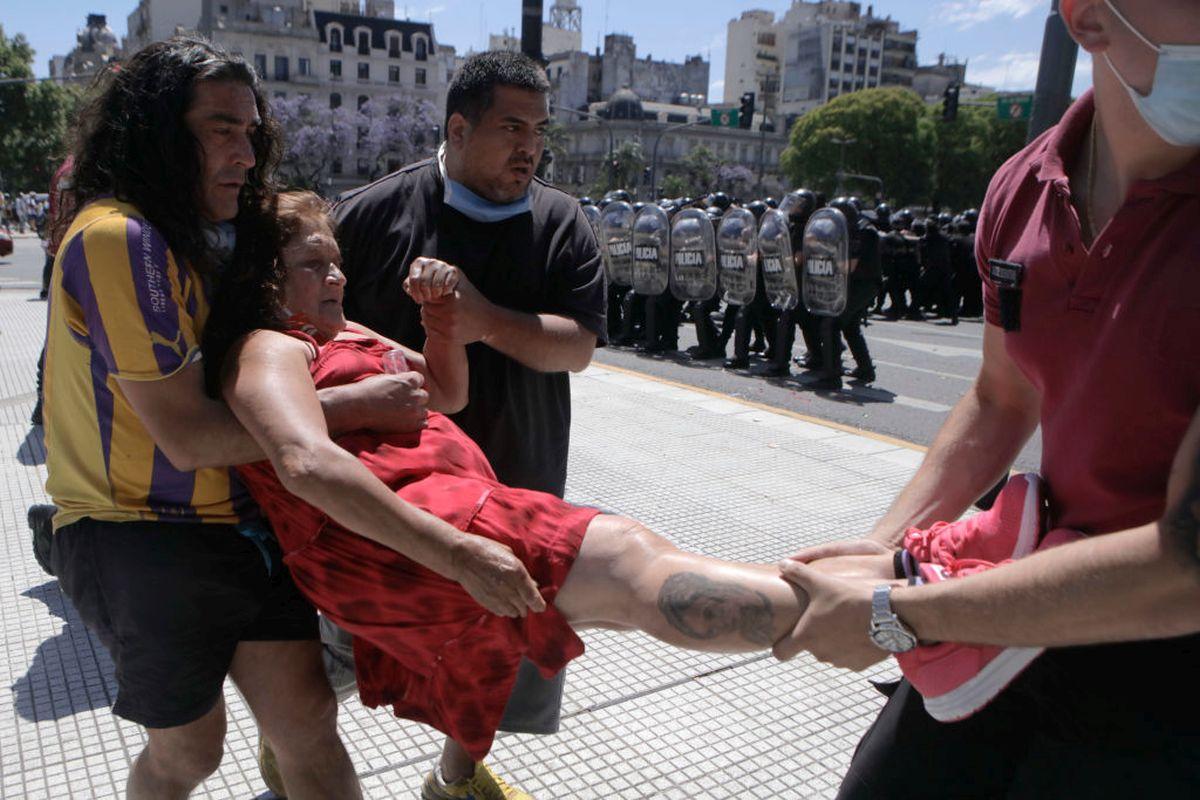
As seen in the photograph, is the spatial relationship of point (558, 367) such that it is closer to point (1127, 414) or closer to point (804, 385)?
point (1127, 414)

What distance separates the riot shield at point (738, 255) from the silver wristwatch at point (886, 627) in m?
9.13

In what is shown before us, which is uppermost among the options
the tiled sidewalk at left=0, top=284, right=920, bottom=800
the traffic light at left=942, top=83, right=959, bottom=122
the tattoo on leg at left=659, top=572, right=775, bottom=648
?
the traffic light at left=942, top=83, right=959, bottom=122

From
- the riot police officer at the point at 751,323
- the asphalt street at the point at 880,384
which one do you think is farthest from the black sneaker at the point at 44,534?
the riot police officer at the point at 751,323

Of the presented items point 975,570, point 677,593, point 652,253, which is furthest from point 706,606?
point 652,253

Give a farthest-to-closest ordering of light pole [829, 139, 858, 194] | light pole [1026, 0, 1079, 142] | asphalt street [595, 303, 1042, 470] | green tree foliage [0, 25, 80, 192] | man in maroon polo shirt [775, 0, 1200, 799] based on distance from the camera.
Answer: light pole [829, 139, 858, 194]
green tree foliage [0, 25, 80, 192]
asphalt street [595, 303, 1042, 470]
light pole [1026, 0, 1079, 142]
man in maroon polo shirt [775, 0, 1200, 799]

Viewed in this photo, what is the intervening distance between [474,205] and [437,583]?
1.29 meters

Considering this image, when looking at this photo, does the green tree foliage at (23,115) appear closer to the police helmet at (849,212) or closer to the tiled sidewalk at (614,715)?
the police helmet at (849,212)

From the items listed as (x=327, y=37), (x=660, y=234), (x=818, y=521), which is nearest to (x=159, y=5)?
(x=327, y=37)

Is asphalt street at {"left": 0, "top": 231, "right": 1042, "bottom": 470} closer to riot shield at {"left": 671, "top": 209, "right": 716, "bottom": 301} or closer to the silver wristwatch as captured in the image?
riot shield at {"left": 671, "top": 209, "right": 716, "bottom": 301}

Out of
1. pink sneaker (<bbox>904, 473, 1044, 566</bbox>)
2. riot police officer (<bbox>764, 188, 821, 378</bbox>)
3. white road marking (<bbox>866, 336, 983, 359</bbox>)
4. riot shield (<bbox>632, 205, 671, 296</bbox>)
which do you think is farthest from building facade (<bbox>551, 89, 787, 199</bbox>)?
pink sneaker (<bbox>904, 473, 1044, 566</bbox>)

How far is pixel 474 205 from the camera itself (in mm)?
2658

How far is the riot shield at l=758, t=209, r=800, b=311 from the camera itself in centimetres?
984

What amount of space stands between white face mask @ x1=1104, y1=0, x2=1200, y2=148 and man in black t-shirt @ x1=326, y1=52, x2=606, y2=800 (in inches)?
60.6

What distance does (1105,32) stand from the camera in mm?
1359
